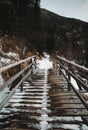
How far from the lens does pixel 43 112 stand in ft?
22.7

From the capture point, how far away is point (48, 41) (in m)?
41.8

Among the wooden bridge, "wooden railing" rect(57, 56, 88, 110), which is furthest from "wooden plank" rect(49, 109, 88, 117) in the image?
"wooden railing" rect(57, 56, 88, 110)

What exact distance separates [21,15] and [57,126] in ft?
89.5

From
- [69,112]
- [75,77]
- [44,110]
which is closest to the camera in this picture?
[75,77]

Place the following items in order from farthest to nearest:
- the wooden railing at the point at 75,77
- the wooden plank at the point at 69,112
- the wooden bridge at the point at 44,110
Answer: the wooden plank at the point at 69,112 < the wooden bridge at the point at 44,110 < the wooden railing at the point at 75,77

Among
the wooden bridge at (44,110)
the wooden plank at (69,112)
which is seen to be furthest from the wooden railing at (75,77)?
the wooden plank at (69,112)

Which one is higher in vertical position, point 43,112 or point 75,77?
point 75,77

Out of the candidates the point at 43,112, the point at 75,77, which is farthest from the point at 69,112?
the point at 75,77

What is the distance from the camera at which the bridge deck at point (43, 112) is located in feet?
19.3

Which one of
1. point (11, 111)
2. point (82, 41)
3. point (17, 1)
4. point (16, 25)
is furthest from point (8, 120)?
point (82, 41)

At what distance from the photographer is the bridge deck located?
19.3 feet

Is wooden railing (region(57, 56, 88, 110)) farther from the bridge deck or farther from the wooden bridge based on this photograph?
the bridge deck

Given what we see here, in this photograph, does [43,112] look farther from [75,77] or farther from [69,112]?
[75,77]

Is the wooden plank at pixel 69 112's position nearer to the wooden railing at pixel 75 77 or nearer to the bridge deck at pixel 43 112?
the bridge deck at pixel 43 112
